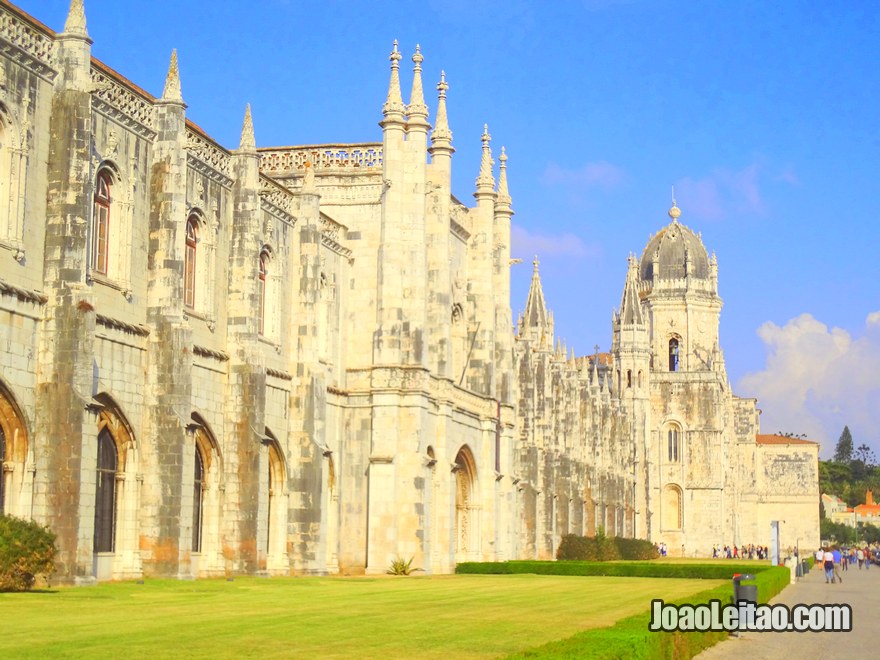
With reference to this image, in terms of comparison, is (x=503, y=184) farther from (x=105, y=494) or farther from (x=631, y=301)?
(x=631, y=301)

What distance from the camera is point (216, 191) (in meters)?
36.5

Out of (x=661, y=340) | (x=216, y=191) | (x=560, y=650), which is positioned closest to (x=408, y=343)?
(x=216, y=191)

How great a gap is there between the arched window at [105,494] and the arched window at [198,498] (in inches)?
170

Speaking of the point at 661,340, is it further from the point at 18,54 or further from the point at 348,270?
the point at 18,54

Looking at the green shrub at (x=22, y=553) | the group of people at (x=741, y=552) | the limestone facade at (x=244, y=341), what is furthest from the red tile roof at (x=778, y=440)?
the green shrub at (x=22, y=553)

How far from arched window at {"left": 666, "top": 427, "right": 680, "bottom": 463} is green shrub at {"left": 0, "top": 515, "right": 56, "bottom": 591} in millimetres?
99292

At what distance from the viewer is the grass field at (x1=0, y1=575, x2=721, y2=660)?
1622 cm

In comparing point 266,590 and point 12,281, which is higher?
point 12,281

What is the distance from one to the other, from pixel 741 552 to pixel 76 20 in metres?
108

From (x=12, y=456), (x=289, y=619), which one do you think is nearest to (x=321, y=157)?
(x=12, y=456)

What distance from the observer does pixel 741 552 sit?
12619 cm

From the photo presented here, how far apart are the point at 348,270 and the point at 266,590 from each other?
60.9 ft

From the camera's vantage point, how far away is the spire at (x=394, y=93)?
45438 mm

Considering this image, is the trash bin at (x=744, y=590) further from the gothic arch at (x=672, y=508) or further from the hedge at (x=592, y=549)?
the gothic arch at (x=672, y=508)
